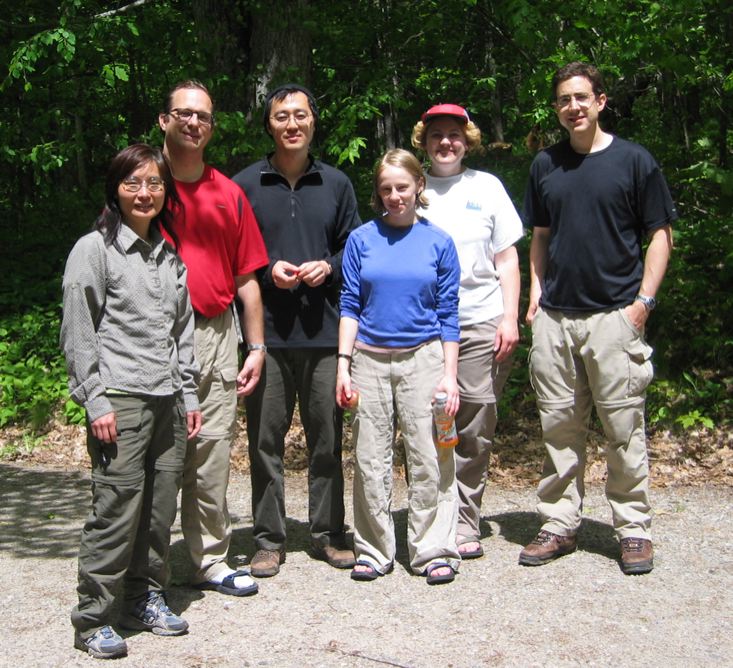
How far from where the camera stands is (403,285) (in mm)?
4648

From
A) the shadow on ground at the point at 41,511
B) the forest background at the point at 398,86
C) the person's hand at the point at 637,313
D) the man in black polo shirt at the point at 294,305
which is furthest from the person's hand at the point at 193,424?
the forest background at the point at 398,86

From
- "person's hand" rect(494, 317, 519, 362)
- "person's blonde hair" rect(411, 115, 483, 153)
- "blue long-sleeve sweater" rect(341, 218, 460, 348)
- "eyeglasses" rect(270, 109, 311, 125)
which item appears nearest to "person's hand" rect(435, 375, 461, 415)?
"blue long-sleeve sweater" rect(341, 218, 460, 348)

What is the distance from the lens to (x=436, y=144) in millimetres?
4910

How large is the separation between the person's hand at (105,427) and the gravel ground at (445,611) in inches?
35.7

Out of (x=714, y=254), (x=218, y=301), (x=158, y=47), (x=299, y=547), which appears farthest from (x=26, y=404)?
(x=714, y=254)

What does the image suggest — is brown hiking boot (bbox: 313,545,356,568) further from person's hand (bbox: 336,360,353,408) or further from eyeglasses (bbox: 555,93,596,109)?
eyeglasses (bbox: 555,93,596,109)

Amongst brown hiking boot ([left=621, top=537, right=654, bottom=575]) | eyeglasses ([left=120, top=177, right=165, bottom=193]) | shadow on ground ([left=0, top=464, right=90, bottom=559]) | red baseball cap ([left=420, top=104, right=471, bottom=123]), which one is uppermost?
red baseball cap ([left=420, top=104, right=471, bottom=123])

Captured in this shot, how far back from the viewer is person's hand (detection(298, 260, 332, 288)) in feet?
15.5

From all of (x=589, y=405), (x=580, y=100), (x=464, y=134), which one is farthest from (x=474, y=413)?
(x=580, y=100)

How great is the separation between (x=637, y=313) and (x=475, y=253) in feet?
2.81

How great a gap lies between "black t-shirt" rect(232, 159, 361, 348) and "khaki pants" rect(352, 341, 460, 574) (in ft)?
1.01

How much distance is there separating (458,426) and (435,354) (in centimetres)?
51

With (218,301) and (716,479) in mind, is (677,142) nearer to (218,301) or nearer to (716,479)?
(716,479)

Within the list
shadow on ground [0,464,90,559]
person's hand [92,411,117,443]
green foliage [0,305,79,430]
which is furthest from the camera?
green foliage [0,305,79,430]
